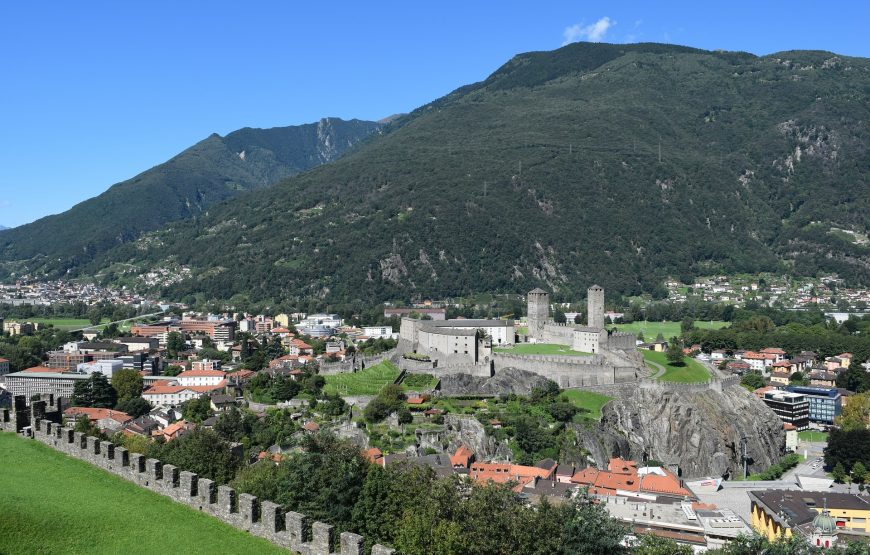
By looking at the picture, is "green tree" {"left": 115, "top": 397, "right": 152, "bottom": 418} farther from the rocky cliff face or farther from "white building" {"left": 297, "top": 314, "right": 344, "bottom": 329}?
"white building" {"left": 297, "top": 314, "right": 344, "bottom": 329}

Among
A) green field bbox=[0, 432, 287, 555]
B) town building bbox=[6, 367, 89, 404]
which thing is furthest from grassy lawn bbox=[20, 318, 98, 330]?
green field bbox=[0, 432, 287, 555]

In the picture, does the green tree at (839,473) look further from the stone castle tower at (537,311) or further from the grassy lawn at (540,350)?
the stone castle tower at (537,311)

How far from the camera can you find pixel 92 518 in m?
15.4

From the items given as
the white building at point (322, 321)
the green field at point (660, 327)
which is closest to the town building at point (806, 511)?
the green field at point (660, 327)

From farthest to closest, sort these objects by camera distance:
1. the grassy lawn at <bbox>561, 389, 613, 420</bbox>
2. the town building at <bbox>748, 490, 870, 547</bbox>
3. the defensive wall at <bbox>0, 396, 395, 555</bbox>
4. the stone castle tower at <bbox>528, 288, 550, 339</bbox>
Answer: the stone castle tower at <bbox>528, 288, 550, 339</bbox>
the grassy lawn at <bbox>561, 389, 613, 420</bbox>
the town building at <bbox>748, 490, 870, 547</bbox>
the defensive wall at <bbox>0, 396, 395, 555</bbox>

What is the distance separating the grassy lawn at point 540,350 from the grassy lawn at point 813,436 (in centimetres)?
2274

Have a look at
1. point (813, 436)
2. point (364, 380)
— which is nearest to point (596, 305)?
point (813, 436)

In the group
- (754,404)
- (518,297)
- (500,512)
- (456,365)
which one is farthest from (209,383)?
(518,297)

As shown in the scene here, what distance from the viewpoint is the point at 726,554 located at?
25.3 meters

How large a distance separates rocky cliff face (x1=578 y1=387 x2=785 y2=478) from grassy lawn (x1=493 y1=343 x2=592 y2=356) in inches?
384

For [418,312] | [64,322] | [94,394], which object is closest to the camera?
[94,394]

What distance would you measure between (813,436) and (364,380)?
44.7 meters

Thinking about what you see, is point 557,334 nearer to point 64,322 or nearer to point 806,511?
point 806,511

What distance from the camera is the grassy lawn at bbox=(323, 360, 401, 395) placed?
75856mm
